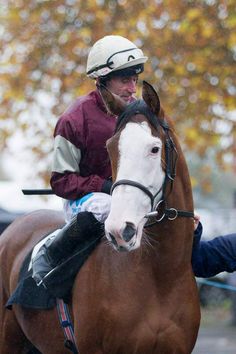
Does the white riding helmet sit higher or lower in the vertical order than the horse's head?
higher

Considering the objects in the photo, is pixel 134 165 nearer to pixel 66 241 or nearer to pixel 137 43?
pixel 66 241

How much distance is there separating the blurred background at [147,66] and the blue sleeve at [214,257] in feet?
27.2

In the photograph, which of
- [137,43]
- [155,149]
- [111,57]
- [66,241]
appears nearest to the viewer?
[155,149]

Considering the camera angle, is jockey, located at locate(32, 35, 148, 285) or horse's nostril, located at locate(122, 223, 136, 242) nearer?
horse's nostril, located at locate(122, 223, 136, 242)

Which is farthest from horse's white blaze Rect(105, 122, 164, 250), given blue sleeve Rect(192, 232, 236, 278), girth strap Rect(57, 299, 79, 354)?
girth strap Rect(57, 299, 79, 354)

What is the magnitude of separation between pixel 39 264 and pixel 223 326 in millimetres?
9614

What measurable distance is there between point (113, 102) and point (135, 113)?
0.21m

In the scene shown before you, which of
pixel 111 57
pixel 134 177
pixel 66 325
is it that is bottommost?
pixel 66 325

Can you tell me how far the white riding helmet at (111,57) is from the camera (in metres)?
6.44

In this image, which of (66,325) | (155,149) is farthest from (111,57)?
(66,325)

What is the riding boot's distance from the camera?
20.4 feet

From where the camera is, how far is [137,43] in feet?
54.7

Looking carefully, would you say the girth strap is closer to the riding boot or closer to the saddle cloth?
the saddle cloth

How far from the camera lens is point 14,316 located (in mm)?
7488
